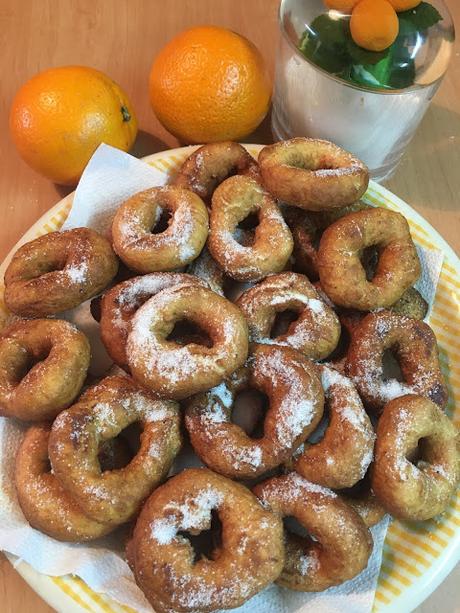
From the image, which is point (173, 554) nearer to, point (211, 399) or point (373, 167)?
point (211, 399)

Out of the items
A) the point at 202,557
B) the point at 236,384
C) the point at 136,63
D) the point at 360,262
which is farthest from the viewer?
the point at 136,63

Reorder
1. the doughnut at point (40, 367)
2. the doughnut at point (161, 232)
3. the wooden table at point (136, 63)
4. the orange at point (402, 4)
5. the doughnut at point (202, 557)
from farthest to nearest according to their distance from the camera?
the wooden table at point (136, 63), the orange at point (402, 4), the doughnut at point (161, 232), the doughnut at point (40, 367), the doughnut at point (202, 557)

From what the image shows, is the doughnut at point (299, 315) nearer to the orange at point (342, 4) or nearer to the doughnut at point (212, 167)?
the doughnut at point (212, 167)

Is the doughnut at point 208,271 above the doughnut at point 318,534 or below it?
above

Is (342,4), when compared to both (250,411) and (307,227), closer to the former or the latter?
(307,227)

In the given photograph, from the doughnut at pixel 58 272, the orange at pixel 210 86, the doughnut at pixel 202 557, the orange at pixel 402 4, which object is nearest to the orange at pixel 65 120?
the orange at pixel 210 86

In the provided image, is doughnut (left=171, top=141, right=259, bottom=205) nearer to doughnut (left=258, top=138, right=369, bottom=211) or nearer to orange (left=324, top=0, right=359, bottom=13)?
doughnut (left=258, top=138, right=369, bottom=211)

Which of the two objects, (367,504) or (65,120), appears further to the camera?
(65,120)

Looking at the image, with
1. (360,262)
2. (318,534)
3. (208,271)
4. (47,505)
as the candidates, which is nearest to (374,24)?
(360,262)
